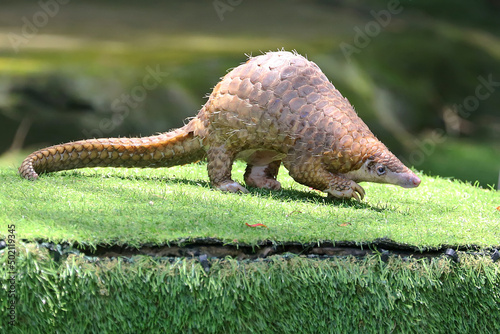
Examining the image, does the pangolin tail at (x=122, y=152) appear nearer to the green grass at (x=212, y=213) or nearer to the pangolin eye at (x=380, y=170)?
the green grass at (x=212, y=213)

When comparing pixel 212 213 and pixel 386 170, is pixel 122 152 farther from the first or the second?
pixel 386 170

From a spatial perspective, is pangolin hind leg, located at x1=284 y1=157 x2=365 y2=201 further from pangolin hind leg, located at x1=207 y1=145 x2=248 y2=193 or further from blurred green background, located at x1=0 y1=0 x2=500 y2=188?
blurred green background, located at x1=0 y1=0 x2=500 y2=188

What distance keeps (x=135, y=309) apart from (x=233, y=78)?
2.01 meters

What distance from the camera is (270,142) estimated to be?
4250 mm

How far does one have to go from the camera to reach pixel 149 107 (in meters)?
7.85

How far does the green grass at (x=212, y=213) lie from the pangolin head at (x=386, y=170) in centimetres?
20

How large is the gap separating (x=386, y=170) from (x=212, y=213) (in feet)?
4.01

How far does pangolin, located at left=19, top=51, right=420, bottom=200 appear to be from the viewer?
412 centimetres

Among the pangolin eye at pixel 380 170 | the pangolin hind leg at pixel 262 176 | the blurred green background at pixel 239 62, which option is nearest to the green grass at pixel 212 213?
the pangolin hind leg at pixel 262 176

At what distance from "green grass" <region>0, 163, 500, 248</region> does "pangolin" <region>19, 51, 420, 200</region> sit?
0.48 ft

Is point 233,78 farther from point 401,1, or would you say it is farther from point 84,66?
point 401,1

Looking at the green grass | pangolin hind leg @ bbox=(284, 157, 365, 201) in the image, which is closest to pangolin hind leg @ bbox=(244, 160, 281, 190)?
the green grass

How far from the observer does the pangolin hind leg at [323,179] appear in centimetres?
414

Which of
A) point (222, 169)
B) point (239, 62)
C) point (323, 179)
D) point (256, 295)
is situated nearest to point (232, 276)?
→ point (256, 295)
